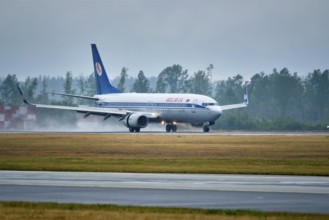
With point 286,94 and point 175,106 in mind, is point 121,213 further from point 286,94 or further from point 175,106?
point 286,94

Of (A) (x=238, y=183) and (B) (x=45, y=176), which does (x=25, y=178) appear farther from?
(A) (x=238, y=183)

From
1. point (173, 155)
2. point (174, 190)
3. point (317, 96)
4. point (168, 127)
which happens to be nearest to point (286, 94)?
point (317, 96)

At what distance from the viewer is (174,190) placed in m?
31.1

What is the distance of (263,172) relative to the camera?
39.8 meters

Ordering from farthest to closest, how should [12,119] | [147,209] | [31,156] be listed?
[12,119] → [31,156] → [147,209]

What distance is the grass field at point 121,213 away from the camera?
23719mm

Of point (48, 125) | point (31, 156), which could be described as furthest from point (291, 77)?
point (31, 156)

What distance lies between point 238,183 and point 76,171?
9.76 meters

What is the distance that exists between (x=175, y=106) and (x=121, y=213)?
7134 centimetres

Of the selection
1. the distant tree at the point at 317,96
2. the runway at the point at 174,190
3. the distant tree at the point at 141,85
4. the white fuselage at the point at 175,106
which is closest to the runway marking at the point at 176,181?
the runway at the point at 174,190

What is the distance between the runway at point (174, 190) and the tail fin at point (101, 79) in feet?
224

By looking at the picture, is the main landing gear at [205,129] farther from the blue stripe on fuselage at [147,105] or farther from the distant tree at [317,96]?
the distant tree at [317,96]

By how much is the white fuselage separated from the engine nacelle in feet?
9.11

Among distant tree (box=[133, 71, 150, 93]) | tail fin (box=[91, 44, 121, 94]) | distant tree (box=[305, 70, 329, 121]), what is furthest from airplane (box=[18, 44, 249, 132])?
distant tree (box=[305, 70, 329, 121])
